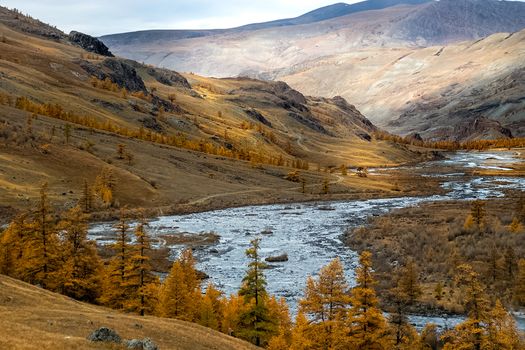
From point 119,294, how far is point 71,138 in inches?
3227

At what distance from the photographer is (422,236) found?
6359 cm

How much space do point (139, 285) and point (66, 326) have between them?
1187 cm

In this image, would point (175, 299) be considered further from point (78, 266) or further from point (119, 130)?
point (119, 130)

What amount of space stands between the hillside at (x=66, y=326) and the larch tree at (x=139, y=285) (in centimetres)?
438

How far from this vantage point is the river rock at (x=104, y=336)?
20734mm

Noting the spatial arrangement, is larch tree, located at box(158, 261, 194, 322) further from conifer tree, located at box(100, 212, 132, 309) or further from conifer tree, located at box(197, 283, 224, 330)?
conifer tree, located at box(100, 212, 132, 309)

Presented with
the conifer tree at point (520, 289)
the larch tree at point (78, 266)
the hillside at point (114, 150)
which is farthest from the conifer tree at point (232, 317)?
the hillside at point (114, 150)

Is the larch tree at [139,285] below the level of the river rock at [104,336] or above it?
below

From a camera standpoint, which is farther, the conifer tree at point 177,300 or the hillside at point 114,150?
the hillside at point 114,150

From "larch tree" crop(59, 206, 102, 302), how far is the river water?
13.1 metres

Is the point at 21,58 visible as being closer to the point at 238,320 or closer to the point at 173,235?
the point at 173,235

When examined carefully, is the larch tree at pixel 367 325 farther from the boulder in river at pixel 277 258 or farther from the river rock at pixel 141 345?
the boulder in river at pixel 277 258

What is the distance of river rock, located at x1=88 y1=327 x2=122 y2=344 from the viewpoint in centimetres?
2073

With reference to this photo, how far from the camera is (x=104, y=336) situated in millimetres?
20922
